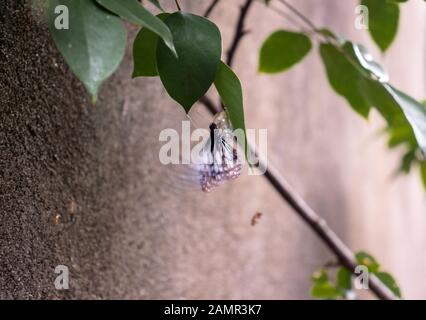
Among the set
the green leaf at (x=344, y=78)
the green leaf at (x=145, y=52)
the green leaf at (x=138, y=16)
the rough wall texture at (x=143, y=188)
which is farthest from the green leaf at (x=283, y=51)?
the green leaf at (x=138, y=16)

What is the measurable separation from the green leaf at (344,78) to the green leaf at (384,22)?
0.05 m

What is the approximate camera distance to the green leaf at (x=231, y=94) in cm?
46

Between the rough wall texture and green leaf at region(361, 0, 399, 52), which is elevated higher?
green leaf at region(361, 0, 399, 52)

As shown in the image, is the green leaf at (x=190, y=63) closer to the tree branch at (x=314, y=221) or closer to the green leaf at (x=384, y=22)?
the green leaf at (x=384, y=22)

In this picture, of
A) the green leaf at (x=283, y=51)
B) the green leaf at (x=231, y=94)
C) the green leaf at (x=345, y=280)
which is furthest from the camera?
the green leaf at (x=345, y=280)

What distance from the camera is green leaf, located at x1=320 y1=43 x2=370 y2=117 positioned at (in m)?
0.76

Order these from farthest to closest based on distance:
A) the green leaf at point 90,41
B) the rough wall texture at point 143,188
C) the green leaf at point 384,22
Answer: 1. the green leaf at point 384,22
2. the rough wall texture at point 143,188
3. the green leaf at point 90,41

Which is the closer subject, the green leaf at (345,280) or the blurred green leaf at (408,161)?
the green leaf at (345,280)

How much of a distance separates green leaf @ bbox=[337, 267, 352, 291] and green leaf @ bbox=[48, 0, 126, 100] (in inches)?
29.2

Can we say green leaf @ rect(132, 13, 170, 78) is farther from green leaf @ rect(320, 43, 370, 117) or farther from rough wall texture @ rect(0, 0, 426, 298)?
green leaf @ rect(320, 43, 370, 117)

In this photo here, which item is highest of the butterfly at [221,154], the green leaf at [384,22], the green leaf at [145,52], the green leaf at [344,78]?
the green leaf at [384,22]

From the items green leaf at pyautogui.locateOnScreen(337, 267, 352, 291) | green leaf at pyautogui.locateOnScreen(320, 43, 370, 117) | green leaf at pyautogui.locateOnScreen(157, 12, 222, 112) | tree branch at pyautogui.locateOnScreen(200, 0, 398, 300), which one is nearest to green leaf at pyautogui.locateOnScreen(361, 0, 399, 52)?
green leaf at pyautogui.locateOnScreen(320, 43, 370, 117)

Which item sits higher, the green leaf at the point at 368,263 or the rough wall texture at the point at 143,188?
the rough wall texture at the point at 143,188

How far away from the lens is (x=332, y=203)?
1.63 metres
